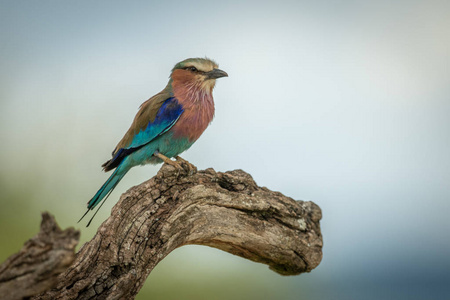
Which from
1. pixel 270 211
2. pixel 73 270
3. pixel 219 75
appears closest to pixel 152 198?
pixel 73 270

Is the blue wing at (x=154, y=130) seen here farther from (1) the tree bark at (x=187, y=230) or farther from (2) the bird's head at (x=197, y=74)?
(1) the tree bark at (x=187, y=230)

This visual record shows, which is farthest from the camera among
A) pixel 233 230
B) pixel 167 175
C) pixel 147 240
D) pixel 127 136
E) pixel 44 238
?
pixel 127 136

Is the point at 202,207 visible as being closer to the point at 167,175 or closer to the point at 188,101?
the point at 167,175

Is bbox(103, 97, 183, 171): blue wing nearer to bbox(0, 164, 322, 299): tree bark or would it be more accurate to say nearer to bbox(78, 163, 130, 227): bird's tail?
bbox(78, 163, 130, 227): bird's tail

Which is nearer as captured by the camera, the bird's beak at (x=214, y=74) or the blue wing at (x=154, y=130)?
the blue wing at (x=154, y=130)

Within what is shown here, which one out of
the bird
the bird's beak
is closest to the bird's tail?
the bird

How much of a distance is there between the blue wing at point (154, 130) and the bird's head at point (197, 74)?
326mm

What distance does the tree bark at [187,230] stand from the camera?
257 centimetres

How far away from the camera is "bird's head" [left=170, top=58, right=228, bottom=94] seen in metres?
4.07

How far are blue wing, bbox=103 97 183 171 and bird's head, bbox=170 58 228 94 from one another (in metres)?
0.33

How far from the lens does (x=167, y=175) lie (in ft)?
9.68

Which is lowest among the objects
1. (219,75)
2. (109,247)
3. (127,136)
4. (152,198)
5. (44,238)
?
(44,238)

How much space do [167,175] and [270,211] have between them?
0.79 m

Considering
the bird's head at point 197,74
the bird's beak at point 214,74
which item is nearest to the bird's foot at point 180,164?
the bird's head at point 197,74
